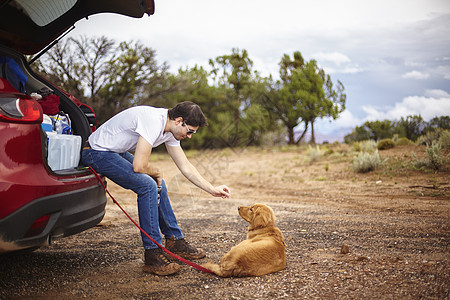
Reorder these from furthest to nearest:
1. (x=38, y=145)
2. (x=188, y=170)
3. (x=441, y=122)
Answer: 1. (x=441, y=122)
2. (x=188, y=170)
3. (x=38, y=145)

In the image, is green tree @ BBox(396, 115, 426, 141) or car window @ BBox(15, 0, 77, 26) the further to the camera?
green tree @ BBox(396, 115, 426, 141)

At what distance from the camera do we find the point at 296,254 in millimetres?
→ 3973

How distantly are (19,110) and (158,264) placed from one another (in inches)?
68.3

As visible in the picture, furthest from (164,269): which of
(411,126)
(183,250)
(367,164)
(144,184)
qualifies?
(411,126)

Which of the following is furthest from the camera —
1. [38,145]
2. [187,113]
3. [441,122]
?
[441,122]

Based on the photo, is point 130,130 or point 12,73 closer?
point 130,130

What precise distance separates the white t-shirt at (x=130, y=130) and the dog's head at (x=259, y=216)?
1.09 metres

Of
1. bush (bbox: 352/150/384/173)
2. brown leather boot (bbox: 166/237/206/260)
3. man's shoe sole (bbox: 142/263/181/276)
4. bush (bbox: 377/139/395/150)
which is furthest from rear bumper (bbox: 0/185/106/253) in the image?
bush (bbox: 377/139/395/150)

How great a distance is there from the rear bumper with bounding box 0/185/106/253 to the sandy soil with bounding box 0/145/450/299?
1.74ft

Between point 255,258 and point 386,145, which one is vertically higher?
point 386,145

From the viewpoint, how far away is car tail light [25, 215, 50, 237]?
2.75 metres

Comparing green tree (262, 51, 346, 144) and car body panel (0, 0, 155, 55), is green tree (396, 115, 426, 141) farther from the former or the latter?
car body panel (0, 0, 155, 55)

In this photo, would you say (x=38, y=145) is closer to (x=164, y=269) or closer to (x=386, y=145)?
(x=164, y=269)

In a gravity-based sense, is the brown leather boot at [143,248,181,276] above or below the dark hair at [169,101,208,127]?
below
